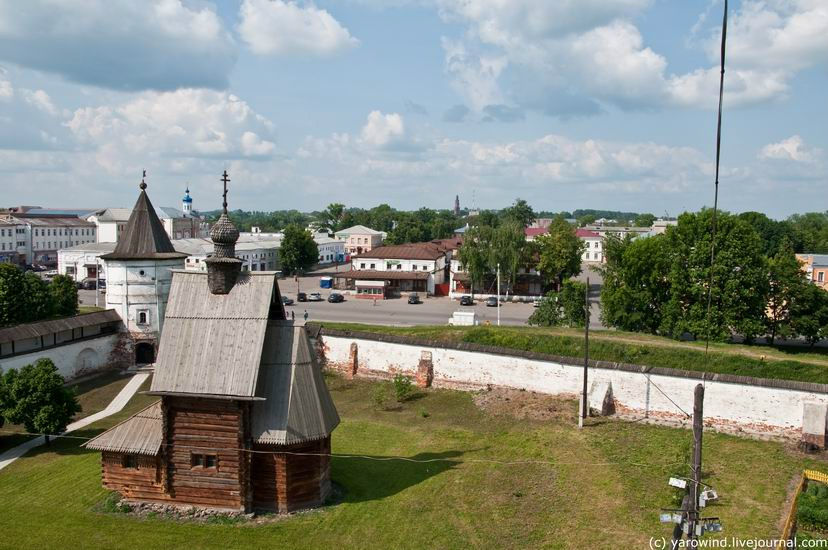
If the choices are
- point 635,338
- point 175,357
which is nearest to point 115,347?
point 175,357

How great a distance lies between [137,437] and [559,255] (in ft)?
151

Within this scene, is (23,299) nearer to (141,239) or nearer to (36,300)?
(36,300)

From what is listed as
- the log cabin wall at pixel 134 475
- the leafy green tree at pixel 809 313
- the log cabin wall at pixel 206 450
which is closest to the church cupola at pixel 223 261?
the log cabin wall at pixel 206 450

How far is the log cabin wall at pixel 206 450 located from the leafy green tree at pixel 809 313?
107 feet

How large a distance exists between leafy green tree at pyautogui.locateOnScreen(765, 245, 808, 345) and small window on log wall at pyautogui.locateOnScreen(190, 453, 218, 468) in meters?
32.3

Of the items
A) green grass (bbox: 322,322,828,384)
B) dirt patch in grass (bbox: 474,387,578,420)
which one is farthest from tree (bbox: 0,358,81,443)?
green grass (bbox: 322,322,828,384)

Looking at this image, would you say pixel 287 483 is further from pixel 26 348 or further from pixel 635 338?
pixel 635 338

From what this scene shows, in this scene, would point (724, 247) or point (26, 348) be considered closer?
point (26, 348)

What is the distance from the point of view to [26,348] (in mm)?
28453

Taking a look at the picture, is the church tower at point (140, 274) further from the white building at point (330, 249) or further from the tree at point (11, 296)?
the white building at point (330, 249)

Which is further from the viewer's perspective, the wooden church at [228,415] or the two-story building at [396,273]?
the two-story building at [396,273]

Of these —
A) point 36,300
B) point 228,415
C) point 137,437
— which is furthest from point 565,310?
point 36,300

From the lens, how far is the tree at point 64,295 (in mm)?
39562

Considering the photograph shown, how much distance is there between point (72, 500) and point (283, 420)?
268 inches
